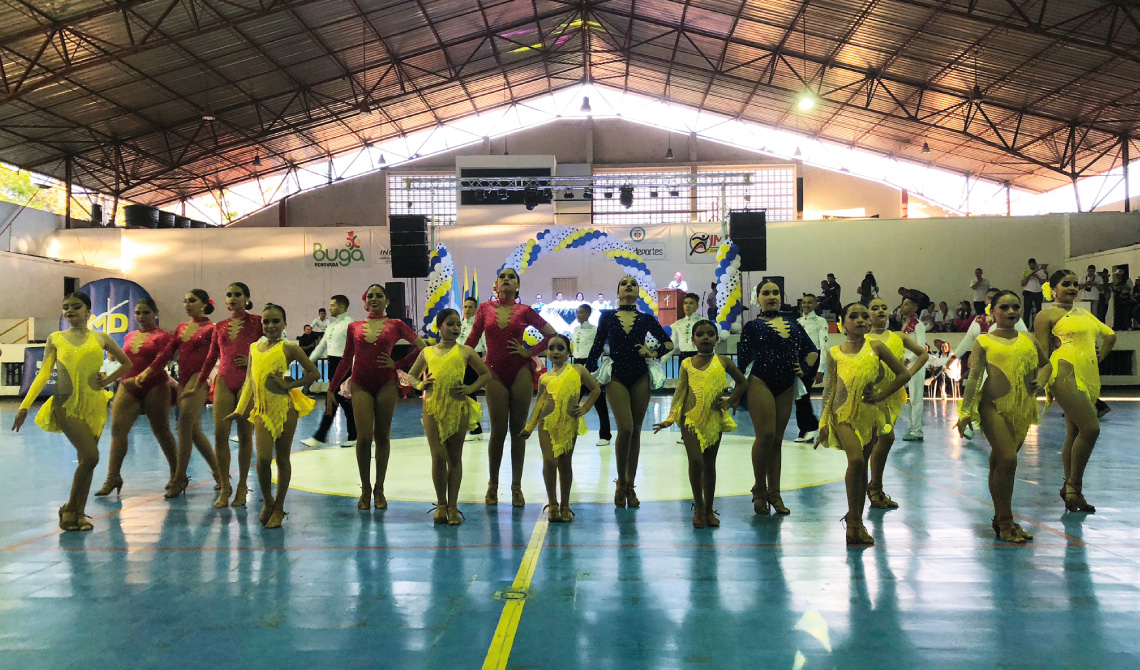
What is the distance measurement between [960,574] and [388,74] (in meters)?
21.7

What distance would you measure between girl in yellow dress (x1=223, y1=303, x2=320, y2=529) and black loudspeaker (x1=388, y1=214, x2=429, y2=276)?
1170 cm

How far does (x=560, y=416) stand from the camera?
5367 mm

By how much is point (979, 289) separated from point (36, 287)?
2369 centimetres

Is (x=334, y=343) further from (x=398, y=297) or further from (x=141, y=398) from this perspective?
(x=398, y=297)

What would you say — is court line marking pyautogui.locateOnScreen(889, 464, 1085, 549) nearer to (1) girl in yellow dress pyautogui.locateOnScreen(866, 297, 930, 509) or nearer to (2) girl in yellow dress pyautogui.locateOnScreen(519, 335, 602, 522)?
(1) girl in yellow dress pyautogui.locateOnScreen(866, 297, 930, 509)

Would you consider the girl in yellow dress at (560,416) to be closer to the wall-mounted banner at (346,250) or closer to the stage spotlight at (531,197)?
the stage spotlight at (531,197)

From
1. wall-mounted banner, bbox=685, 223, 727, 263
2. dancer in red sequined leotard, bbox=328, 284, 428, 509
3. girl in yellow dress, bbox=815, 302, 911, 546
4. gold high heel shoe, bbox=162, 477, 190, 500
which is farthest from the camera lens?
wall-mounted banner, bbox=685, 223, 727, 263

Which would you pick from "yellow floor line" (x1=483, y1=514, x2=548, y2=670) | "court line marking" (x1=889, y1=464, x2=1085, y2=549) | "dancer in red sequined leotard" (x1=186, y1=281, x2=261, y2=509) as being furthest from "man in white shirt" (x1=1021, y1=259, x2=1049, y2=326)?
"dancer in red sequined leotard" (x1=186, y1=281, x2=261, y2=509)

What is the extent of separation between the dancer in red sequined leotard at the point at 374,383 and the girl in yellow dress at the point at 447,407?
0.31 metres

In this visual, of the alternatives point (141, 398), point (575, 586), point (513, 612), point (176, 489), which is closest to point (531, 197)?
point (141, 398)

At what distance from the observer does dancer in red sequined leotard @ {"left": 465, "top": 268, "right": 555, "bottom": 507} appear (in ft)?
19.6

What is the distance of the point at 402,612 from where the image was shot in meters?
3.66

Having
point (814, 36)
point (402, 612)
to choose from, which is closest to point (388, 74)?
point (814, 36)

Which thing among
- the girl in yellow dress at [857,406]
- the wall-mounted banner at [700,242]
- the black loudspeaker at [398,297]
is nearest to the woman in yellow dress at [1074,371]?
the girl in yellow dress at [857,406]
